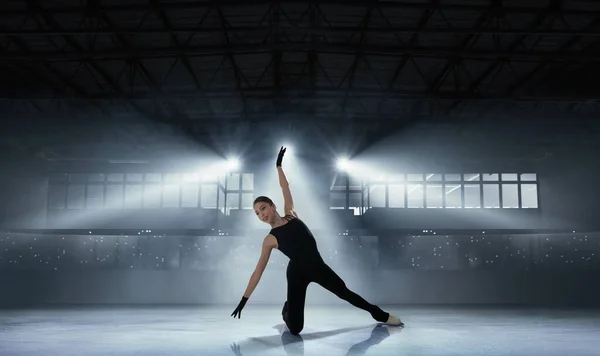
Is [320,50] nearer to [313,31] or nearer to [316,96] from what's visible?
[313,31]

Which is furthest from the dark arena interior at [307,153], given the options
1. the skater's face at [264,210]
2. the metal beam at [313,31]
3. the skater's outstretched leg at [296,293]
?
the skater's face at [264,210]

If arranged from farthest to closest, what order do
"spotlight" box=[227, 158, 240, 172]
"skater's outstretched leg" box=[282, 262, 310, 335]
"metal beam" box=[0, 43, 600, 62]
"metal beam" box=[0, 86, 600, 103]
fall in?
"spotlight" box=[227, 158, 240, 172], "metal beam" box=[0, 86, 600, 103], "metal beam" box=[0, 43, 600, 62], "skater's outstretched leg" box=[282, 262, 310, 335]

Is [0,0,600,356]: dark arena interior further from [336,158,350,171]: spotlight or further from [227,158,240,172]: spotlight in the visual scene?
[336,158,350,171]: spotlight

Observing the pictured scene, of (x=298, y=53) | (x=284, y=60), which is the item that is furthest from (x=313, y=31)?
(x=284, y=60)

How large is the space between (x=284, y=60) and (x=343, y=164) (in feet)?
18.6

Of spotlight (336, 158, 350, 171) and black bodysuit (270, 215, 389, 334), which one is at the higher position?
spotlight (336, 158, 350, 171)

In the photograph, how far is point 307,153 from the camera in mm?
16922

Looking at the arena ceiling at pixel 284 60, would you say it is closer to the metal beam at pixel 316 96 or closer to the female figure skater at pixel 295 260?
the metal beam at pixel 316 96

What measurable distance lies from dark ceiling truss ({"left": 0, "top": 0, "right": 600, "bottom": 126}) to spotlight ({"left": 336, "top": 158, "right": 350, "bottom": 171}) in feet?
5.76

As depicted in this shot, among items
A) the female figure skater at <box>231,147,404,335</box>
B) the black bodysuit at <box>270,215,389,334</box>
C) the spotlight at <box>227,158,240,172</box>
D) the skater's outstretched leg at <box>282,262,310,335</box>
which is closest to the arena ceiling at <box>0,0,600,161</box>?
the spotlight at <box>227,158,240,172</box>

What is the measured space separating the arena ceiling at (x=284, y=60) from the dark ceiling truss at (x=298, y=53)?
0.11ft

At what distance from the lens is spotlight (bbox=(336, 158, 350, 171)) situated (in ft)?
58.9

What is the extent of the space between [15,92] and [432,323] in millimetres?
10536

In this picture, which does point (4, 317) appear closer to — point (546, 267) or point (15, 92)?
point (15, 92)
